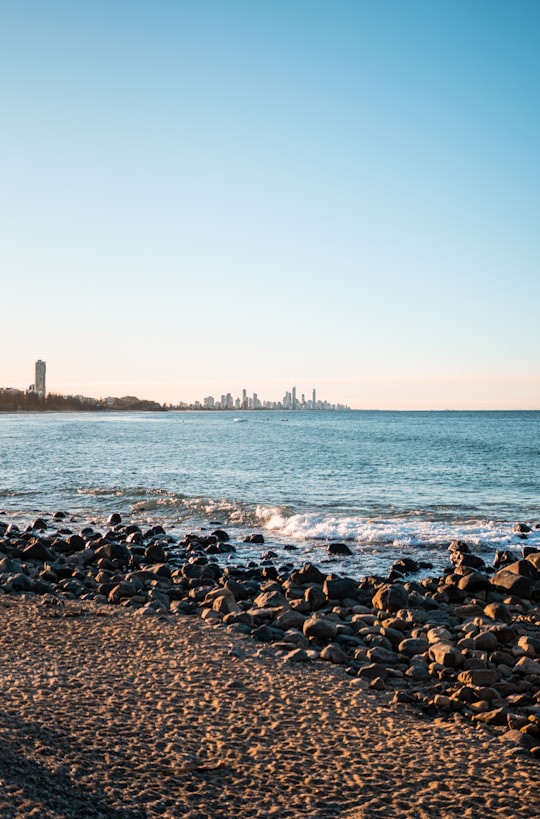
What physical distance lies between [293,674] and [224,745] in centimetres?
223

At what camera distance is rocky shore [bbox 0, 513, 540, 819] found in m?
5.21

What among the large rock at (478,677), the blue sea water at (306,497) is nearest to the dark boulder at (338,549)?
the blue sea water at (306,497)

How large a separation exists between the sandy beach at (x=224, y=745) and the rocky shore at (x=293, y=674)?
0.02 metres

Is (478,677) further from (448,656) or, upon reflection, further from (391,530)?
(391,530)

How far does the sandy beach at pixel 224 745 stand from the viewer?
16.3 ft

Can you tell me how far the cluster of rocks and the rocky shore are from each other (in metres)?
0.03

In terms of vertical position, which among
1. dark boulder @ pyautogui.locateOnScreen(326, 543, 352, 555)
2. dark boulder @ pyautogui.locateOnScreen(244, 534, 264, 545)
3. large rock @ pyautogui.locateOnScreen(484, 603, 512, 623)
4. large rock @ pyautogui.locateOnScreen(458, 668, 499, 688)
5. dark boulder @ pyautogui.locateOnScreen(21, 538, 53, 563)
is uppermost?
large rock @ pyautogui.locateOnScreen(458, 668, 499, 688)

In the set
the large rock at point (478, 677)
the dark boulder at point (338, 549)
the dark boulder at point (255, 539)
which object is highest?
the large rock at point (478, 677)

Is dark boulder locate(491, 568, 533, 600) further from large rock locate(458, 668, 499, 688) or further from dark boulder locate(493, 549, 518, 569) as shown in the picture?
large rock locate(458, 668, 499, 688)

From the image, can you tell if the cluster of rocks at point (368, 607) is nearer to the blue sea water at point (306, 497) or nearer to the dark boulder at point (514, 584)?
the dark boulder at point (514, 584)

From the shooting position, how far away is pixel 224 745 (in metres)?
5.93

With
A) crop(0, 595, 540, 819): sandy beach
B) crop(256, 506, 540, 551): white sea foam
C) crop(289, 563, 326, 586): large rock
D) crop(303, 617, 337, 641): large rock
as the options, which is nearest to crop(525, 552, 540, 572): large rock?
crop(256, 506, 540, 551): white sea foam

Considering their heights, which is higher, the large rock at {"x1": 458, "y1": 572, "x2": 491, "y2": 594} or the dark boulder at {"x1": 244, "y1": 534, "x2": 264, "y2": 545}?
the large rock at {"x1": 458, "y1": 572, "x2": 491, "y2": 594}

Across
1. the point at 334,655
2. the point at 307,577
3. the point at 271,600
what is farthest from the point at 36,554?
the point at 334,655
